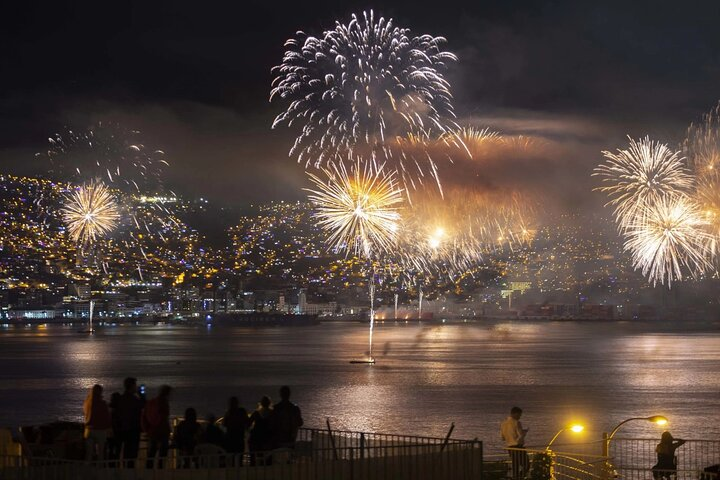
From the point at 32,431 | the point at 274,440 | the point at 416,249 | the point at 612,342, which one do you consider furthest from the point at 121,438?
the point at 612,342

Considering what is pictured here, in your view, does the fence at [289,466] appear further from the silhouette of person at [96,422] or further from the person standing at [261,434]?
the silhouette of person at [96,422]

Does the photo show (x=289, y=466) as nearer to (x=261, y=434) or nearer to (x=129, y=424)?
(x=261, y=434)

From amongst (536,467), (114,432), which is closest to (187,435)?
(114,432)

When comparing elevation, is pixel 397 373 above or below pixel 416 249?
below

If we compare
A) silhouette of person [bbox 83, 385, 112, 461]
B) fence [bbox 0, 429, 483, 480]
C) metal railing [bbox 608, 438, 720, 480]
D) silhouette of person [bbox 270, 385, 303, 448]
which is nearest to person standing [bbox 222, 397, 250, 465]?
silhouette of person [bbox 270, 385, 303, 448]

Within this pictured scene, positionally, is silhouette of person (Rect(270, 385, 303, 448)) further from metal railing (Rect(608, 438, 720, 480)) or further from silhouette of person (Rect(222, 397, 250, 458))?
metal railing (Rect(608, 438, 720, 480))

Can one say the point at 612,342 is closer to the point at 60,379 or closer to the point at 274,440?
the point at 60,379

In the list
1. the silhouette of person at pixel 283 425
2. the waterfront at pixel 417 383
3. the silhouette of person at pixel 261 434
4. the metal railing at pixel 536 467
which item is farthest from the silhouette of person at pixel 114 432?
the waterfront at pixel 417 383
